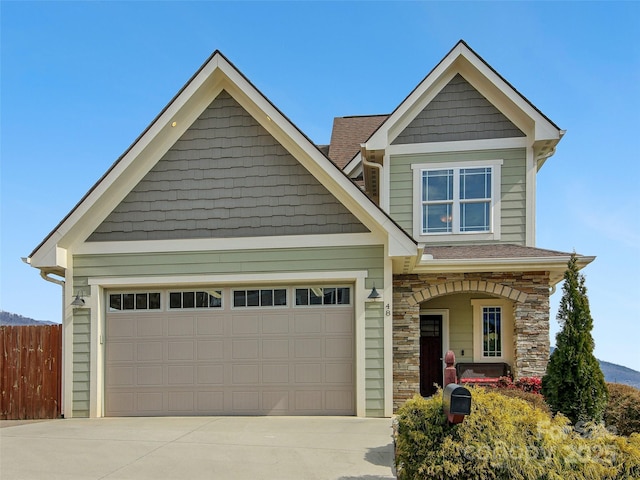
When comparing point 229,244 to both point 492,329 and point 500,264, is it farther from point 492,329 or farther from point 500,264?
point 492,329

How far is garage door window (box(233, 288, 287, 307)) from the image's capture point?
354 inches

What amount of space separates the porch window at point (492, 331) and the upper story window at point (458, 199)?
1764 millimetres

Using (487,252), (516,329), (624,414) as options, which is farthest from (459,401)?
(516,329)

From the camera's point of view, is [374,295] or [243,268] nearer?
[374,295]

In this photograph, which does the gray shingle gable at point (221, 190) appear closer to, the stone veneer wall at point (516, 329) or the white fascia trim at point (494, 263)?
the white fascia trim at point (494, 263)

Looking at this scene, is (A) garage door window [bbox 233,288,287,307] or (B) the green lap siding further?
(A) garage door window [bbox 233,288,287,307]

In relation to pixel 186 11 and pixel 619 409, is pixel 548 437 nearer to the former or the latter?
pixel 619 409

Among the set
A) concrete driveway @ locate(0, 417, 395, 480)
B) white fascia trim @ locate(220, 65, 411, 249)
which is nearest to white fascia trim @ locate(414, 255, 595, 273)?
white fascia trim @ locate(220, 65, 411, 249)

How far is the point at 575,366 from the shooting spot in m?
6.80

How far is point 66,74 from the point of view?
11.4 metres

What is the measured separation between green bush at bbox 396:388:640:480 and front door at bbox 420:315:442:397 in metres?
6.96

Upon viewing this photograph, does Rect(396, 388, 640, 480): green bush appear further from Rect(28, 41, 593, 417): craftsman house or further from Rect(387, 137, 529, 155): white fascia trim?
Rect(387, 137, 529, 155): white fascia trim

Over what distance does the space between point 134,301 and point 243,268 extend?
2329 mm

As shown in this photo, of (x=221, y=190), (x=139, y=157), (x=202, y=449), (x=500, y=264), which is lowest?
(x=202, y=449)
